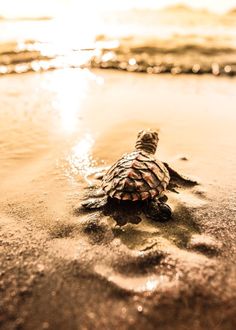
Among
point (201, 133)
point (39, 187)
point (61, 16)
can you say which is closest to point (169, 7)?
point (61, 16)

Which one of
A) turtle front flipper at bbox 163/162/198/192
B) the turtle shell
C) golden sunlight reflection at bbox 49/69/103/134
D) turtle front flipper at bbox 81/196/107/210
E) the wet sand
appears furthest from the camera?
golden sunlight reflection at bbox 49/69/103/134

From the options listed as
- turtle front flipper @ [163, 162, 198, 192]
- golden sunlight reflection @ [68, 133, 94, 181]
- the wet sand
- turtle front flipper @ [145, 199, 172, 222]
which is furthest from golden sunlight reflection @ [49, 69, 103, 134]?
turtle front flipper @ [145, 199, 172, 222]

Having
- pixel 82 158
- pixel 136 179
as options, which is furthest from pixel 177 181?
pixel 82 158

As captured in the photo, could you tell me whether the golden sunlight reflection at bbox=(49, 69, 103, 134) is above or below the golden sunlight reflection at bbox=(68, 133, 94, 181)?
above

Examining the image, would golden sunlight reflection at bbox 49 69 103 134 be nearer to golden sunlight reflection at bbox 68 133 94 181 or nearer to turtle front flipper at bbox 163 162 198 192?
golden sunlight reflection at bbox 68 133 94 181

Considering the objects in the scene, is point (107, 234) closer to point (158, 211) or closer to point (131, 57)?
point (158, 211)

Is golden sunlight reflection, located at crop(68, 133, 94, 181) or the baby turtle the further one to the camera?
golden sunlight reflection, located at crop(68, 133, 94, 181)
